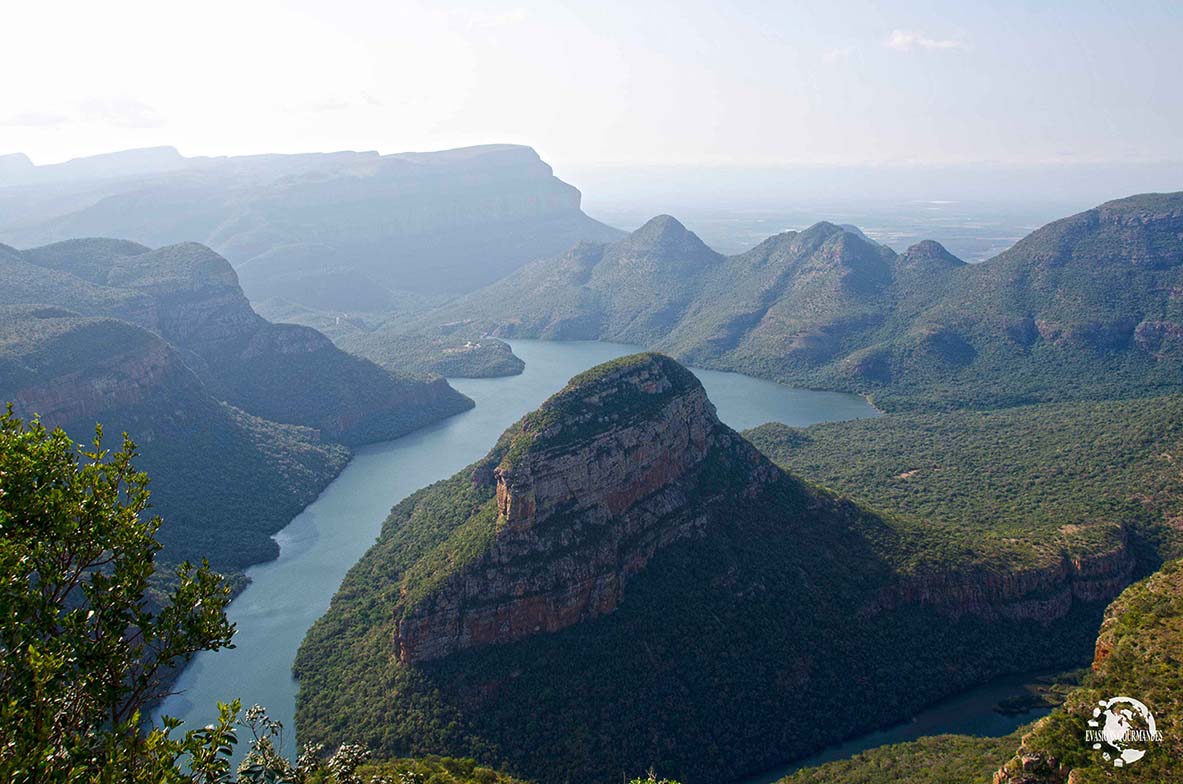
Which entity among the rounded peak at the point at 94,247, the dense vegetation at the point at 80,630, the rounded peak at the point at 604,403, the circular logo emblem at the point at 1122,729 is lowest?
the circular logo emblem at the point at 1122,729

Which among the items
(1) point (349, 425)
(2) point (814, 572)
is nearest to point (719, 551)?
(2) point (814, 572)

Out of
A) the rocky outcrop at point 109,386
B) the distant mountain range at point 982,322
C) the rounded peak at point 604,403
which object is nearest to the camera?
the rounded peak at point 604,403

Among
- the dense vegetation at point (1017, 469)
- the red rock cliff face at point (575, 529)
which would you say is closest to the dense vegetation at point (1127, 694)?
the dense vegetation at point (1017, 469)

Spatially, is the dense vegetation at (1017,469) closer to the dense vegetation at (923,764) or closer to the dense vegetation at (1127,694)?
the dense vegetation at (923,764)

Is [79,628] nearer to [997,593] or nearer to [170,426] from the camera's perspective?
[997,593]

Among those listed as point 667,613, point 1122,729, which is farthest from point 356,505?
point 1122,729

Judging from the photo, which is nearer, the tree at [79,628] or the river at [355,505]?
the tree at [79,628]

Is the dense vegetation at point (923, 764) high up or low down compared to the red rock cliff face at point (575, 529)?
down

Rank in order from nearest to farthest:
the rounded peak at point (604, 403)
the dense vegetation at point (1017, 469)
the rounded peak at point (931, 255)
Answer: the rounded peak at point (604, 403)
the dense vegetation at point (1017, 469)
the rounded peak at point (931, 255)
